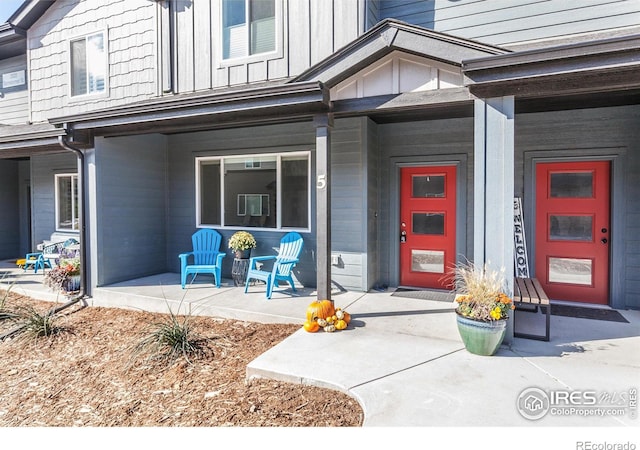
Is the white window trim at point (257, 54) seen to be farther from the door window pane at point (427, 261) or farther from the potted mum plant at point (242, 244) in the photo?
the door window pane at point (427, 261)

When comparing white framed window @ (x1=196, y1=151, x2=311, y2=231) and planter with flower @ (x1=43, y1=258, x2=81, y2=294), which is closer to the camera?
planter with flower @ (x1=43, y1=258, x2=81, y2=294)

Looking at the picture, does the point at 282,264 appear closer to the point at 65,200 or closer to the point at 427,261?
the point at 427,261

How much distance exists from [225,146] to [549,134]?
4.65 m

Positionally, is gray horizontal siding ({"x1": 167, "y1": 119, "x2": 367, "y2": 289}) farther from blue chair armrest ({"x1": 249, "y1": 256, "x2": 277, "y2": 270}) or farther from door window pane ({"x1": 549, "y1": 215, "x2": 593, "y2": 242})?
door window pane ({"x1": 549, "y1": 215, "x2": 593, "y2": 242})

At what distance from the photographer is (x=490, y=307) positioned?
3064mm

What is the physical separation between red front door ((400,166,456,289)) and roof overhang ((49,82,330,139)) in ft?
6.47

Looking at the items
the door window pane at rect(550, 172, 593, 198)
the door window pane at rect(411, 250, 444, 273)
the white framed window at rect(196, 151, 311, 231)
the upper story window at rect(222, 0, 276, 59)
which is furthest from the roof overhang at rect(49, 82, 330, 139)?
the door window pane at rect(550, 172, 593, 198)

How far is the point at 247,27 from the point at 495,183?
4.39m

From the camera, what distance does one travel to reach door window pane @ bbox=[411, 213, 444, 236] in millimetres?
5309

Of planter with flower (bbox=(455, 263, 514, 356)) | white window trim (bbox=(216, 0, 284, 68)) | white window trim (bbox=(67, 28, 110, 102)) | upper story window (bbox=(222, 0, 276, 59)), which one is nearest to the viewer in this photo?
planter with flower (bbox=(455, 263, 514, 356))

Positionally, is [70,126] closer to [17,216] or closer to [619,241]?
[17,216]

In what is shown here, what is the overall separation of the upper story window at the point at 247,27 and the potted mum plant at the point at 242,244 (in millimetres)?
Result: 2768

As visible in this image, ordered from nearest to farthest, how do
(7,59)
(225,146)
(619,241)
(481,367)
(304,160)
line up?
1. (481,367)
2. (619,241)
3. (304,160)
4. (225,146)
5. (7,59)
